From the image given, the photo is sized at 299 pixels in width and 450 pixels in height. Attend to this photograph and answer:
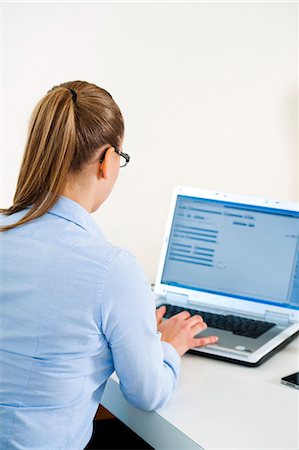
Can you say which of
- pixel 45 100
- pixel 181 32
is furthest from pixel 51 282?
pixel 181 32

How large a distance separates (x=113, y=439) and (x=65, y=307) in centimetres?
57

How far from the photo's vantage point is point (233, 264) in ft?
4.88

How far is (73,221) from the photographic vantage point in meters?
1.02

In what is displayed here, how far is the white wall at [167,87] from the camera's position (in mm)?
1744

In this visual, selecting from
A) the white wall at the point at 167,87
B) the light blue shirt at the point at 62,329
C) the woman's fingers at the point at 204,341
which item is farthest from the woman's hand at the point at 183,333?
the white wall at the point at 167,87

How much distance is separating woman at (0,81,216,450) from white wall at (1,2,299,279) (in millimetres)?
756

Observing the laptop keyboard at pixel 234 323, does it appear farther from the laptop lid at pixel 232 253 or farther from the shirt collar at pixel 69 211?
the shirt collar at pixel 69 211

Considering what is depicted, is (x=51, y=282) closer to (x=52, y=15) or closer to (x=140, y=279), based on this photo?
(x=140, y=279)

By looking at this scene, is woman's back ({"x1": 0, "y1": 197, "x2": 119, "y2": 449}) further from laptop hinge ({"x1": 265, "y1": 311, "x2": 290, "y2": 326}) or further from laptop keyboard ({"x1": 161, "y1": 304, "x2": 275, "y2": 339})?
laptop hinge ({"x1": 265, "y1": 311, "x2": 290, "y2": 326})

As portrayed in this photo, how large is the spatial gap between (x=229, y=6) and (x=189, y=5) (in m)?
0.14

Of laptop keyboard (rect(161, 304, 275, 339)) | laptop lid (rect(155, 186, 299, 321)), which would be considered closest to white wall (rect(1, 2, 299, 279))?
laptop lid (rect(155, 186, 299, 321))

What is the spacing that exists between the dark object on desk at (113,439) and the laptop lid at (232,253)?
1.11 feet

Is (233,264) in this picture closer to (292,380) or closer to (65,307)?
(292,380)

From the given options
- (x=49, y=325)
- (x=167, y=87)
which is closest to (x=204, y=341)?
(x=49, y=325)
